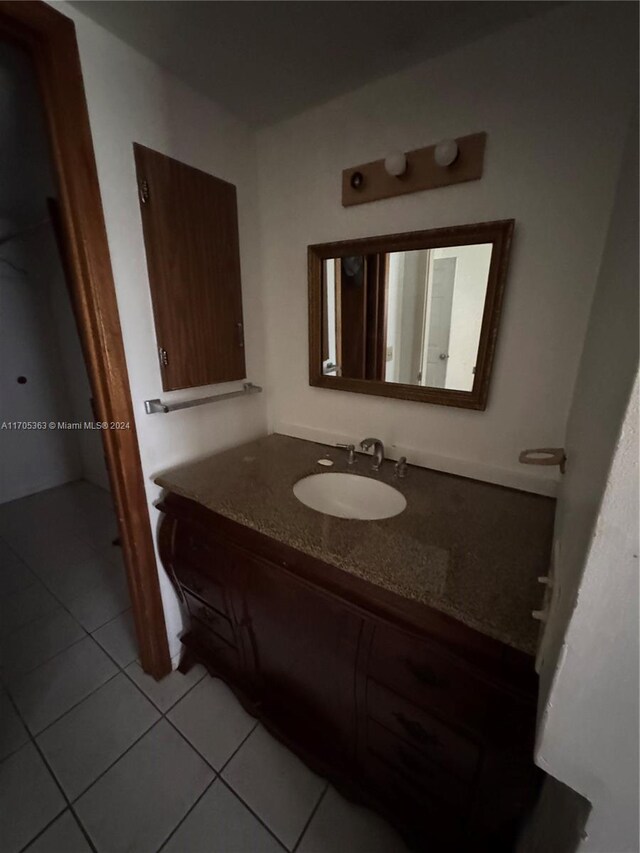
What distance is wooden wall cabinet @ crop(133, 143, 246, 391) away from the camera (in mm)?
1059

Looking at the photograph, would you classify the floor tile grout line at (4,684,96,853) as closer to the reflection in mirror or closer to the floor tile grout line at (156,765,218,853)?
the floor tile grout line at (156,765,218,853)

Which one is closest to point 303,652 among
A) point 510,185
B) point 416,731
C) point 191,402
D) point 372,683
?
point 372,683

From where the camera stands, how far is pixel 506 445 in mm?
1075

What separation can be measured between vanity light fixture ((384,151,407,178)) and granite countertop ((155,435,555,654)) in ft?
3.19

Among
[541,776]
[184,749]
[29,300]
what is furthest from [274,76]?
[29,300]

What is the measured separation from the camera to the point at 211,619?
1177mm

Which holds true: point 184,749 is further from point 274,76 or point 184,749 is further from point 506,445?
point 274,76

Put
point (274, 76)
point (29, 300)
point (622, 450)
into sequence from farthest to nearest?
point (29, 300), point (274, 76), point (622, 450)

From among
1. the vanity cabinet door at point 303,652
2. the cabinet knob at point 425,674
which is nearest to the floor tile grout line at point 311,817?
the vanity cabinet door at point 303,652

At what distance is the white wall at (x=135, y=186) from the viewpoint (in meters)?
0.91

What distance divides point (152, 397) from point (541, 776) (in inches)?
54.1

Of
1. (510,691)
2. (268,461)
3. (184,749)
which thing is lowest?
(184,749)

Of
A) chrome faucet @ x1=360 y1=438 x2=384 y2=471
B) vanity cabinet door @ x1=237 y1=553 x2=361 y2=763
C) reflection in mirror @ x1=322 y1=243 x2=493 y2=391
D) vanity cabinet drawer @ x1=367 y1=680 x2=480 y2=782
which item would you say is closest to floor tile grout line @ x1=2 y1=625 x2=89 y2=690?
vanity cabinet door @ x1=237 y1=553 x2=361 y2=763

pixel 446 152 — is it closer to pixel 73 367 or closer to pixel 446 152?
pixel 446 152
